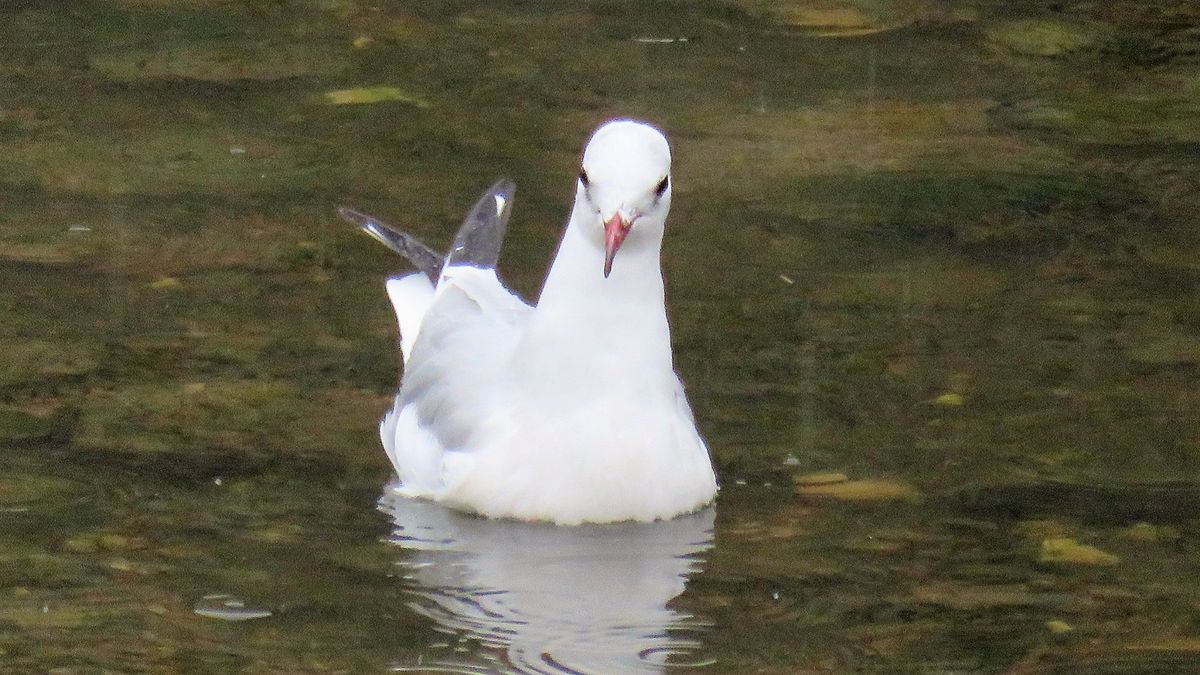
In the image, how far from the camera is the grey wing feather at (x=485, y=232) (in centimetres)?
687

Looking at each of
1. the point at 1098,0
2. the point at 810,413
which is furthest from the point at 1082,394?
the point at 1098,0

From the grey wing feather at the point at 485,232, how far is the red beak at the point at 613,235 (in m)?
1.34

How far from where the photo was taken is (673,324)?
7.05 m

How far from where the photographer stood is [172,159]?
27.6ft

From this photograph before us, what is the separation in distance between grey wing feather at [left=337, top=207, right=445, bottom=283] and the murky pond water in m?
0.21

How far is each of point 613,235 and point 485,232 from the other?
1555 mm

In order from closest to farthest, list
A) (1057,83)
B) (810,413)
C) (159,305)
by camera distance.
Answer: (810,413)
(159,305)
(1057,83)

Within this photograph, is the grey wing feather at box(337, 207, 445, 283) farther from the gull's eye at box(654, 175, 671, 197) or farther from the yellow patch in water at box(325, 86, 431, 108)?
the yellow patch in water at box(325, 86, 431, 108)

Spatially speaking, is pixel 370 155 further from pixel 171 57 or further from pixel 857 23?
pixel 857 23

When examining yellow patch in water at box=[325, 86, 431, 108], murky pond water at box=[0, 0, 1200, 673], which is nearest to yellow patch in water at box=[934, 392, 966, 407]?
murky pond water at box=[0, 0, 1200, 673]

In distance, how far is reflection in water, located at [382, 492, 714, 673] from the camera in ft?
16.4

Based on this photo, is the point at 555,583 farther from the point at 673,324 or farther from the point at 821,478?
the point at 673,324

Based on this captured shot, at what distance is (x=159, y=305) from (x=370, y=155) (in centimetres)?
168

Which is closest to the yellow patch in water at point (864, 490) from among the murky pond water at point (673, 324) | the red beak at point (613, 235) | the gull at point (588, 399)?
the murky pond water at point (673, 324)
